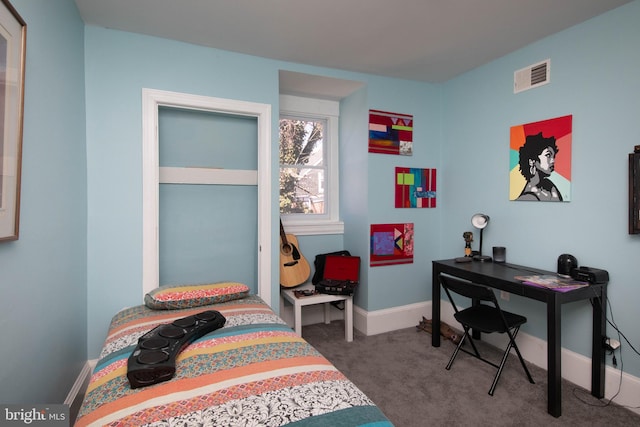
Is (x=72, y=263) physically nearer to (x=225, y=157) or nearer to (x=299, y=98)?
(x=225, y=157)

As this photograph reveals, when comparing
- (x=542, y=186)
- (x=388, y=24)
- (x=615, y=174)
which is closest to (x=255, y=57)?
(x=388, y=24)

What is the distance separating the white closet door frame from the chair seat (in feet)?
5.14

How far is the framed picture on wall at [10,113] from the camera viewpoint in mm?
1155

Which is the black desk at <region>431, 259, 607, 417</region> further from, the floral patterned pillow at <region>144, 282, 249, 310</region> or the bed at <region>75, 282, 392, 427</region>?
the floral patterned pillow at <region>144, 282, 249, 310</region>

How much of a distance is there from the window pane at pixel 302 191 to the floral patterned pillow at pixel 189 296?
1.41 metres

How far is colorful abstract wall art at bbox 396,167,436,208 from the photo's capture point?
11.0ft

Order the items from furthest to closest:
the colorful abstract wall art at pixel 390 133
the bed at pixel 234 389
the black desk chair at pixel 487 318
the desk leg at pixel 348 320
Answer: the colorful abstract wall art at pixel 390 133
the desk leg at pixel 348 320
the black desk chair at pixel 487 318
the bed at pixel 234 389

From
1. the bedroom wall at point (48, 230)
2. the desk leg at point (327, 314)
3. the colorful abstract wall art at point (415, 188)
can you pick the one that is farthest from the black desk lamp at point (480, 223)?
the bedroom wall at point (48, 230)

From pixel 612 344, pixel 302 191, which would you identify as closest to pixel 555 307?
pixel 612 344

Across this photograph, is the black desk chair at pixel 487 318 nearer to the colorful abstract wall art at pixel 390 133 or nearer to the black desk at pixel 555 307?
the black desk at pixel 555 307

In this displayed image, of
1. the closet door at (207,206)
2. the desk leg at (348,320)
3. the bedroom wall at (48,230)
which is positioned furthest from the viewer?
the desk leg at (348,320)

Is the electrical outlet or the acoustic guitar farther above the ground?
the acoustic guitar

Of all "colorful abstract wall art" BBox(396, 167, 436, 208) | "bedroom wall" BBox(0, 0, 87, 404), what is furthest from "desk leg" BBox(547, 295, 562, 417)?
"bedroom wall" BBox(0, 0, 87, 404)

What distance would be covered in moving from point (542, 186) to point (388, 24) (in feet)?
5.46
